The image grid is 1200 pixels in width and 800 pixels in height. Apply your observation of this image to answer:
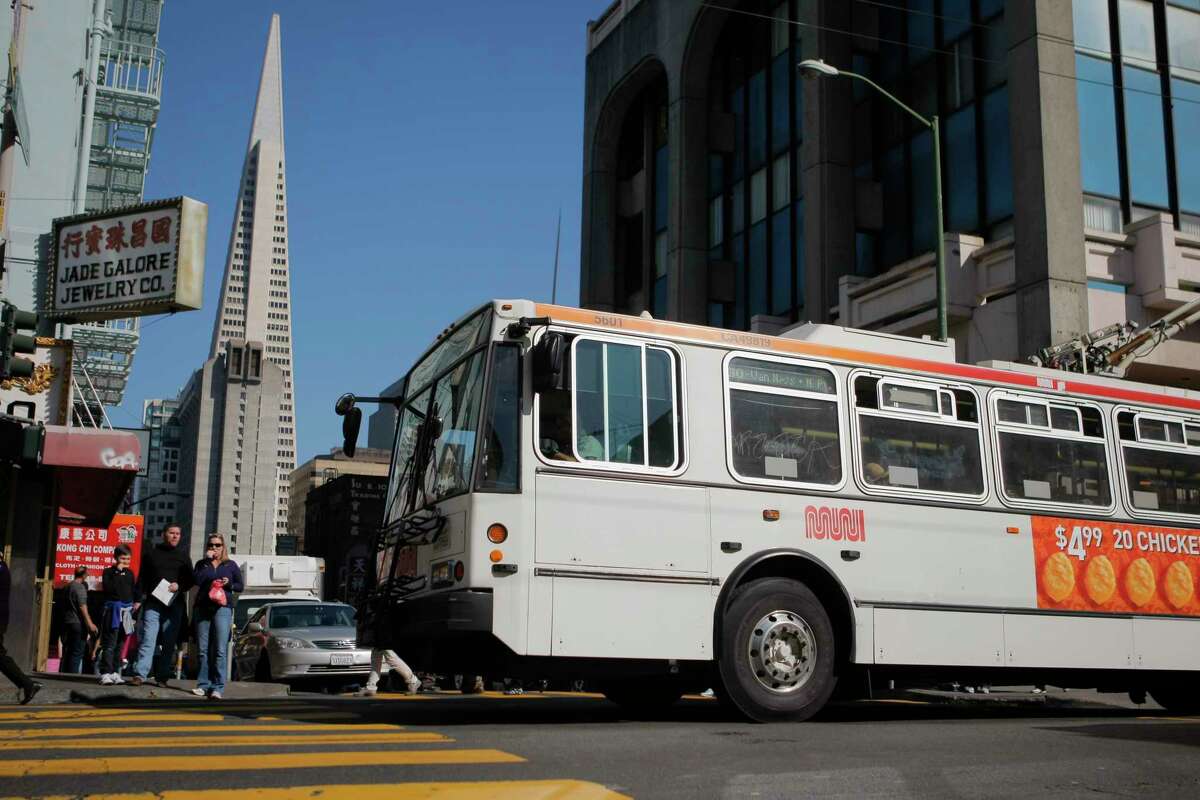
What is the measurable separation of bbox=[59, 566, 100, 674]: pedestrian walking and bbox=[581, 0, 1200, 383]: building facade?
16.0 meters

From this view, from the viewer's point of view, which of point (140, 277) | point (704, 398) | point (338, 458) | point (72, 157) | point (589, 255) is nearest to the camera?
point (704, 398)

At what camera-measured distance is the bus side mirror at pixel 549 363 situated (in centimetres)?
878

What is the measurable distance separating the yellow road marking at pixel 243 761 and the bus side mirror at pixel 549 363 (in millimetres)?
2918

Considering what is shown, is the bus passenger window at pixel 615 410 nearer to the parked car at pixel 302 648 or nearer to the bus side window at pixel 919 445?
the bus side window at pixel 919 445

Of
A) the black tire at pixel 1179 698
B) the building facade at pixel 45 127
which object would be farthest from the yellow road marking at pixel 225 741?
the building facade at pixel 45 127

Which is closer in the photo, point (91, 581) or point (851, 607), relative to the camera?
point (851, 607)

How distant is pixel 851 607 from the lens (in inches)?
389

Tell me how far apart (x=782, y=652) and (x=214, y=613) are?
643 cm

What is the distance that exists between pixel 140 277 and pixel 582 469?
10898 millimetres

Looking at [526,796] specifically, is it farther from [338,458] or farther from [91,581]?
[338,458]

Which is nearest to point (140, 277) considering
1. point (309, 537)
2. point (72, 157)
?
point (72, 157)

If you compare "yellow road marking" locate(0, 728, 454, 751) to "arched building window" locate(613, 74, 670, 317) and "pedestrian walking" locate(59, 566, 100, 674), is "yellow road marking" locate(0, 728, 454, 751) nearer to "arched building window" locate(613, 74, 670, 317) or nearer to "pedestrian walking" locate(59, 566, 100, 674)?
"pedestrian walking" locate(59, 566, 100, 674)

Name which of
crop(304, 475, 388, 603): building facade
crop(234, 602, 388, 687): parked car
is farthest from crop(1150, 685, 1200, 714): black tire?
crop(304, 475, 388, 603): building facade

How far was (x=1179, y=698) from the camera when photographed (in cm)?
1266
